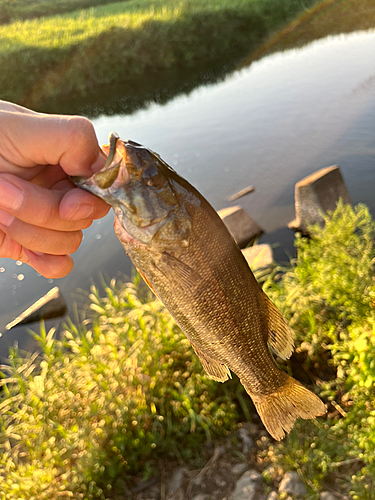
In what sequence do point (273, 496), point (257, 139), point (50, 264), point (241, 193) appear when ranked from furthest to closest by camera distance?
point (257, 139) < point (241, 193) < point (273, 496) < point (50, 264)

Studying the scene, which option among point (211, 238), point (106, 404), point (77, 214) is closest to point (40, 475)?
point (106, 404)

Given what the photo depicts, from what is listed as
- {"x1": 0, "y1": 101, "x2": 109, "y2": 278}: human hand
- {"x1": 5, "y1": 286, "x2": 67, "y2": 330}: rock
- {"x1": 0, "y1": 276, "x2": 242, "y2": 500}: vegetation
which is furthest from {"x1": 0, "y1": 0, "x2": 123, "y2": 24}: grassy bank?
{"x1": 0, "y1": 101, "x2": 109, "y2": 278}: human hand

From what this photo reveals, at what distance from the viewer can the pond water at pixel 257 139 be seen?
6980 millimetres

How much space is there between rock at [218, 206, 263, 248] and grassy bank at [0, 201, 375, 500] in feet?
7.95

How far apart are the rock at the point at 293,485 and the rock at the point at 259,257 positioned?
2.31 metres

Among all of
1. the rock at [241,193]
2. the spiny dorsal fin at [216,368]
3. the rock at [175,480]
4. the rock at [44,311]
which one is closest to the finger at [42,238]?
the spiny dorsal fin at [216,368]

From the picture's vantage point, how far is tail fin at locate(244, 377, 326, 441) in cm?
200

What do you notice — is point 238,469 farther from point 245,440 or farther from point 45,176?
point 45,176

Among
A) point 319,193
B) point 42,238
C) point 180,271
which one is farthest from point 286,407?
point 319,193

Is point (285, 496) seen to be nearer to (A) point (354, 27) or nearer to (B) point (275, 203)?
(B) point (275, 203)

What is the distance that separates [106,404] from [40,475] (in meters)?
0.68

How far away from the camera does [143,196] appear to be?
5.30 ft

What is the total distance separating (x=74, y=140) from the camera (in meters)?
1.60

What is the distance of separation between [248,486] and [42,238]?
2.48 m
